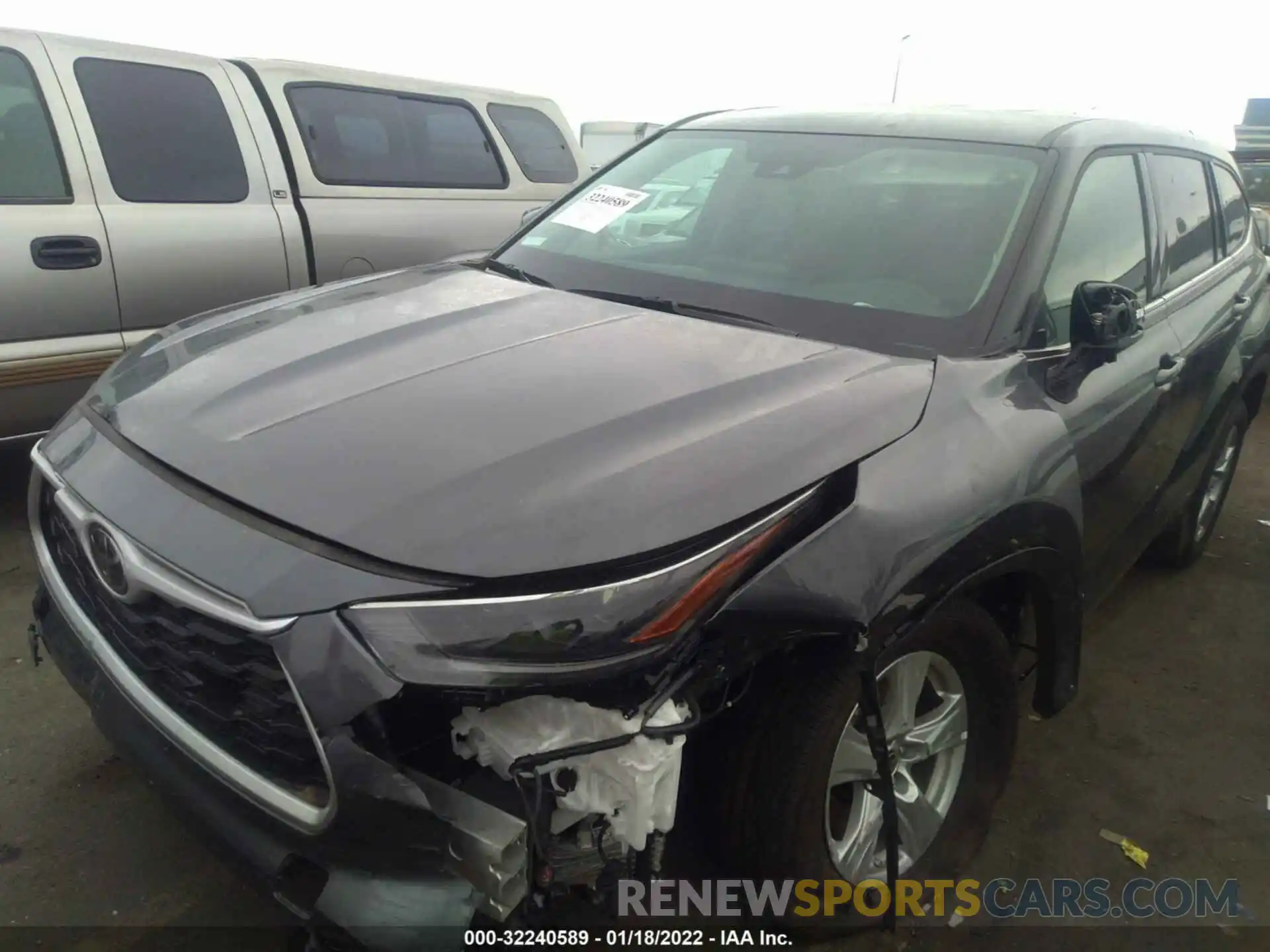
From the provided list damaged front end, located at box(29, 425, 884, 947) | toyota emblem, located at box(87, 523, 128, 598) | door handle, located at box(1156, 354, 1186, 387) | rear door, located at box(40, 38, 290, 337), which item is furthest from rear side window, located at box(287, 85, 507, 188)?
door handle, located at box(1156, 354, 1186, 387)

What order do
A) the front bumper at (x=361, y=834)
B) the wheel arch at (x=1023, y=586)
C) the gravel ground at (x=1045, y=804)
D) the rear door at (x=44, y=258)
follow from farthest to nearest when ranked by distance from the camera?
the rear door at (x=44, y=258) < the gravel ground at (x=1045, y=804) < the wheel arch at (x=1023, y=586) < the front bumper at (x=361, y=834)

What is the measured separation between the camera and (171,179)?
4.20 metres

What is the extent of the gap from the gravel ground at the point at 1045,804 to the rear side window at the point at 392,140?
2299 mm

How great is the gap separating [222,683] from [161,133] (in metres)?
3.47

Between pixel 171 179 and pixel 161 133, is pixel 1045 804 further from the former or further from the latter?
pixel 161 133

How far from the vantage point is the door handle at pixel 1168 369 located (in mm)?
2762

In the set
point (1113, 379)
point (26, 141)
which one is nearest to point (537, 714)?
point (1113, 379)

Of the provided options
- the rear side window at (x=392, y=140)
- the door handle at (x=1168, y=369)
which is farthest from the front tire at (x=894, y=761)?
the rear side window at (x=392, y=140)

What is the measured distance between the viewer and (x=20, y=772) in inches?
100

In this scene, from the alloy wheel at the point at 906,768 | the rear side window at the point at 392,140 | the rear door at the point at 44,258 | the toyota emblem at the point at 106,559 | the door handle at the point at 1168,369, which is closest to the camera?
the toyota emblem at the point at 106,559

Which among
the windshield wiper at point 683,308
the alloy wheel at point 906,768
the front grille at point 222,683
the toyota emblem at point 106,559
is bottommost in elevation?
the alloy wheel at point 906,768

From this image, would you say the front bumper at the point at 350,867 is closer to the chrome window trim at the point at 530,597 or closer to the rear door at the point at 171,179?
the chrome window trim at the point at 530,597

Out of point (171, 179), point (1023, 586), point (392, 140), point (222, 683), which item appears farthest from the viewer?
point (392, 140)

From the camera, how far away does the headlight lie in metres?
1.44
